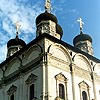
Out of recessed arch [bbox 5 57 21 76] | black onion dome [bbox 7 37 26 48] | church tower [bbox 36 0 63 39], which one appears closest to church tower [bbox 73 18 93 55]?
church tower [bbox 36 0 63 39]

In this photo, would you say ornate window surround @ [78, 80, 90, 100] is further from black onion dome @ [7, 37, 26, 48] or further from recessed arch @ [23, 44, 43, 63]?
black onion dome @ [7, 37, 26, 48]

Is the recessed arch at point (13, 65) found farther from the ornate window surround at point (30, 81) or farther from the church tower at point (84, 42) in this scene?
the church tower at point (84, 42)

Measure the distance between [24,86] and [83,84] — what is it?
13.4ft

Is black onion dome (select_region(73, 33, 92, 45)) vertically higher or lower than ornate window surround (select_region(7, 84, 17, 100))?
higher

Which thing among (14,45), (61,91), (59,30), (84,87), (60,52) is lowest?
(61,91)

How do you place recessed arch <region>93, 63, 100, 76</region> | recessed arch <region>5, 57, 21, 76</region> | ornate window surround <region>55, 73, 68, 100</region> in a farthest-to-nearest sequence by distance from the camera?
recessed arch <region>93, 63, 100, 76</region> → recessed arch <region>5, 57, 21, 76</region> → ornate window surround <region>55, 73, 68, 100</region>

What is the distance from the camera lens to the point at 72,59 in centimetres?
2083

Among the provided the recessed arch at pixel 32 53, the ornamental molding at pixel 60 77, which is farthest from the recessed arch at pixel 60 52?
the ornamental molding at pixel 60 77

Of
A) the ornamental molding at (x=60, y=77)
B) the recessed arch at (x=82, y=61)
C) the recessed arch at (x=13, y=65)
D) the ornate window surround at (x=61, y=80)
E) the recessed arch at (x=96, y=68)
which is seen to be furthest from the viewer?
the recessed arch at (x=96, y=68)

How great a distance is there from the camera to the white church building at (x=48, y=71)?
738 inches

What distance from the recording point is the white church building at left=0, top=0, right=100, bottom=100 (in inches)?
738

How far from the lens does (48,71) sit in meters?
18.6

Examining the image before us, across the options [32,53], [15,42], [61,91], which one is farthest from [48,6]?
[61,91]

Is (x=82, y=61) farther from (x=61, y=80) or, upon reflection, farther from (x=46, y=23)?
(x=46, y=23)
